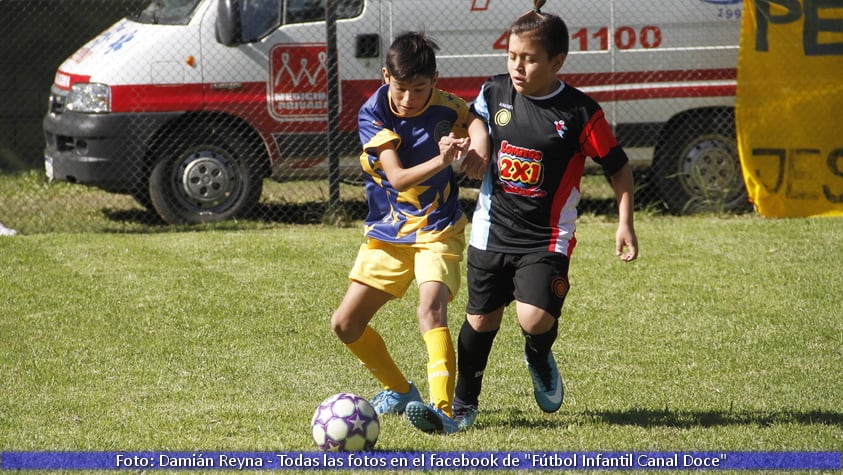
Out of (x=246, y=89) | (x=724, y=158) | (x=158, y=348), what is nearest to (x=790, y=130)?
(x=724, y=158)

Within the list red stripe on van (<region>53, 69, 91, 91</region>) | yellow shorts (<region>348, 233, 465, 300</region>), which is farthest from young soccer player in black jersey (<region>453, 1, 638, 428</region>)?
red stripe on van (<region>53, 69, 91, 91</region>)

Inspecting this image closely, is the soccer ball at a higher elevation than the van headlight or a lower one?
higher

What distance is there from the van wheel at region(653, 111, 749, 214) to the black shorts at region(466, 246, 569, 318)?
19.1ft

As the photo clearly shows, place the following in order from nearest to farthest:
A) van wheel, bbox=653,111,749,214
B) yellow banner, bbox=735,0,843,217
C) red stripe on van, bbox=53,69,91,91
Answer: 1. red stripe on van, bbox=53,69,91,91
2. yellow banner, bbox=735,0,843,217
3. van wheel, bbox=653,111,749,214

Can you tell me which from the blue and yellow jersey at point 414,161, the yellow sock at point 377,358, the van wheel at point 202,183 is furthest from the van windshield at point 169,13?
the yellow sock at point 377,358

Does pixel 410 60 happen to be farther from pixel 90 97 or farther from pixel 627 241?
pixel 90 97

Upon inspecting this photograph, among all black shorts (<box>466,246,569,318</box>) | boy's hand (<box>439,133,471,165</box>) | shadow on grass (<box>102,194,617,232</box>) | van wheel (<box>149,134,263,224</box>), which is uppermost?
boy's hand (<box>439,133,471,165</box>)

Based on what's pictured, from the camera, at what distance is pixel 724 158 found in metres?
10.0

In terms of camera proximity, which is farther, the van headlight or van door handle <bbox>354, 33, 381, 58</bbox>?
van door handle <bbox>354, 33, 381, 58</bbox>

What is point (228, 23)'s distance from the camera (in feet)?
30.5

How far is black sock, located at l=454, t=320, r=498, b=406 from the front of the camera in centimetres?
461

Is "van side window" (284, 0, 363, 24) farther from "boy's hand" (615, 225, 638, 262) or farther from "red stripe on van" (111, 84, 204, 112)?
"boy's hand" (615, 225, 638, 262)

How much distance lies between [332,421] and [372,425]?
150 mm

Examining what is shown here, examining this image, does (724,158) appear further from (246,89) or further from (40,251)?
(40,251)
